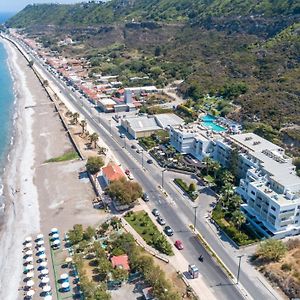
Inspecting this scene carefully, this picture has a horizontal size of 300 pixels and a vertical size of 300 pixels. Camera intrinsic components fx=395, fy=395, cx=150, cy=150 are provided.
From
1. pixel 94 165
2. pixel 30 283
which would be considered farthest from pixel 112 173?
pixel 30 283

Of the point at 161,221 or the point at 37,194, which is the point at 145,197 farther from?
the point at 37,194

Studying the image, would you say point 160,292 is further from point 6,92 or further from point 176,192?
point 6,92

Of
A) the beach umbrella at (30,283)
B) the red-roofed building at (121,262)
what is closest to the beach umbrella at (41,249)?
the beach umbrella at (30,283)

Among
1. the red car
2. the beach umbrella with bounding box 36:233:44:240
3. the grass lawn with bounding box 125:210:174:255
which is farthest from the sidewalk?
the beach umbrella with bounding box 36:233:44:240

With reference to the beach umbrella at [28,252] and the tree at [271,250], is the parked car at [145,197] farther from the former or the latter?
the tree at [271,250]

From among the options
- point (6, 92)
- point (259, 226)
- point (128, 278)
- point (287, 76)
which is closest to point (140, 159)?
point (259, 226)
